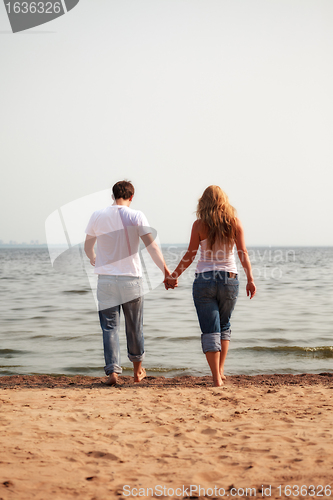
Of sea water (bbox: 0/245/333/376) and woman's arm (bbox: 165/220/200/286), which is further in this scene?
sea water (bbox: 0/245/333/376)

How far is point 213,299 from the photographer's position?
168 inches

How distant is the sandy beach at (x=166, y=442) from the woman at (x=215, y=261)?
2.23 feet

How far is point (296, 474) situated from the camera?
2.45m

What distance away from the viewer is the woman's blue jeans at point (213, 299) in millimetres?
4227

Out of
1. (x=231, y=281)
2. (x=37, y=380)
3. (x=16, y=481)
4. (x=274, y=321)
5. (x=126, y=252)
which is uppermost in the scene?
(x=126, y=252)

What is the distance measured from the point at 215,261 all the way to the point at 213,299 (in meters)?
0.38

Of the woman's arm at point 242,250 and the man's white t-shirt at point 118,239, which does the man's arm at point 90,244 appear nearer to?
the man's white t-shirt at point 118,239

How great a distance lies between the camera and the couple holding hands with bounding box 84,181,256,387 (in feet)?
13.9

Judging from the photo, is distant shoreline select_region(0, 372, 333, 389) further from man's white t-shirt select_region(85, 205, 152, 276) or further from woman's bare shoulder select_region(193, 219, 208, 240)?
woman's bare shoulder select_region(193, 219, 208, 240)

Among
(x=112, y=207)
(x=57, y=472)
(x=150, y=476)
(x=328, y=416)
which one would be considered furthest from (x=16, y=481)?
(x=112, y=207)

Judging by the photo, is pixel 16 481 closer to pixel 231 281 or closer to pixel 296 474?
pixel 296 474

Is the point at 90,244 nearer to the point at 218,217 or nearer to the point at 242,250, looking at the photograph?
the point at 218,217

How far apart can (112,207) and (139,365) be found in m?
1.73

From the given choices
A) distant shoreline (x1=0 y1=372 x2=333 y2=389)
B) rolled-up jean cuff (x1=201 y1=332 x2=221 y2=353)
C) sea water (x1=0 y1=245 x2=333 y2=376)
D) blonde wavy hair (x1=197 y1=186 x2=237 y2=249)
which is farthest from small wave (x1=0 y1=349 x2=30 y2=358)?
blonde wavy hair (x1=197 y1=186 x2=237 y2=249)
